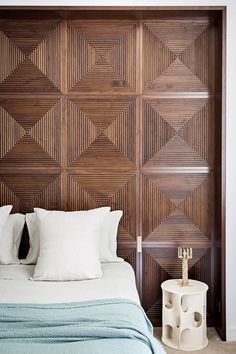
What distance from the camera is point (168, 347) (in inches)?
133

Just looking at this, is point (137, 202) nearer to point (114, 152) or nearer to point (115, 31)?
point (114, 152)

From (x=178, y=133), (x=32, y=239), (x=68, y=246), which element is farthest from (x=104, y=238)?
(x=178, y=133)

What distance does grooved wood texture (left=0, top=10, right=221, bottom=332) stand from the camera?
3.68m

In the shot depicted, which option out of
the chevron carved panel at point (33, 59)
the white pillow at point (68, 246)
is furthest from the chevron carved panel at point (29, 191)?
the chevron carved panel at point (33, 59)

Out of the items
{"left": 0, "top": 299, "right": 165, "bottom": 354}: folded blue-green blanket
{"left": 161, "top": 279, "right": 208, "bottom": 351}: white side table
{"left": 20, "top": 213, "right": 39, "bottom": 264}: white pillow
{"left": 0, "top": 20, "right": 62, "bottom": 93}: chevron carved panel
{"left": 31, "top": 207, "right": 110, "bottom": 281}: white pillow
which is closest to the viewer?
{"left": 0, "top": 299, "right": 165, "bottom": 354}: folded blue-green blanket

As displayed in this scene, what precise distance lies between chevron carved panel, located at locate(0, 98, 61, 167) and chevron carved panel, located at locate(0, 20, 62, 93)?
0.12m

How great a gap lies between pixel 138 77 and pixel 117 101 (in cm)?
26

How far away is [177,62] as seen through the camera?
3703mm

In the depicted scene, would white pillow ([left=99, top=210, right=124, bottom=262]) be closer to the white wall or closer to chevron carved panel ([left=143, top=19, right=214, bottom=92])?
the white wall

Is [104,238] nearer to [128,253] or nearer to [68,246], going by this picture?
[128,253]

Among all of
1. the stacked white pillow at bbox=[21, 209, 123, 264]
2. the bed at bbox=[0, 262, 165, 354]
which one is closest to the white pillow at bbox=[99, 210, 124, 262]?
the stacked white pillow at bbox=[21, 209, 123, 264]

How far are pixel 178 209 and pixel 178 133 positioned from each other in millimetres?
629

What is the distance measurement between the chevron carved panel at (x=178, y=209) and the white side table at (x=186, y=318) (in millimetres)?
479

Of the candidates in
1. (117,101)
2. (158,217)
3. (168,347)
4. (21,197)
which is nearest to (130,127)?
(117,101)
